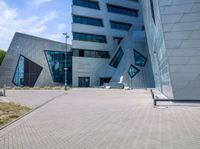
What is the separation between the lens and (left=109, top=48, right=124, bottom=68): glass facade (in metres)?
68.1

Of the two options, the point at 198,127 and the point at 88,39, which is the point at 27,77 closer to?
the point at 88,39

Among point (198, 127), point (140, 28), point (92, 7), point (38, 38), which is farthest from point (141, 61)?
point (198, 127)

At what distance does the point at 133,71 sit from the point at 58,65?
20300 mm

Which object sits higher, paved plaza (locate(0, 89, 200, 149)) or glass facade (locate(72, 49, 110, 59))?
glass facade (locate(72, 49, 110, 59))

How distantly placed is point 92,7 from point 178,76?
52.3 meters

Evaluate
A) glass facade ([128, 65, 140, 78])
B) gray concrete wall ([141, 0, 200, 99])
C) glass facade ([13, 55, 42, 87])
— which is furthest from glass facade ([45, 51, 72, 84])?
gray concrete wall ([141, 0, 200, 99])

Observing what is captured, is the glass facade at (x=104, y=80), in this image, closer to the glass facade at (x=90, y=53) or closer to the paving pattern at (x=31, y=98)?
the glass facade at (x=90, y=53)

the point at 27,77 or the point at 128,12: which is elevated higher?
the point at 128,12

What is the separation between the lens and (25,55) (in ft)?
221

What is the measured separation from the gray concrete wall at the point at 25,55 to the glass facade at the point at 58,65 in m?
1.15

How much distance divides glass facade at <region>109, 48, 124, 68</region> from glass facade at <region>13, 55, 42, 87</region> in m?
18.2

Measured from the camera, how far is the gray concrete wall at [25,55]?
6669 cm

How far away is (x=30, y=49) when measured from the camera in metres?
67.6

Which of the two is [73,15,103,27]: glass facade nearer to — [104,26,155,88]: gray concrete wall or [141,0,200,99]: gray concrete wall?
[104,26,155,88]: gray concrete wall
